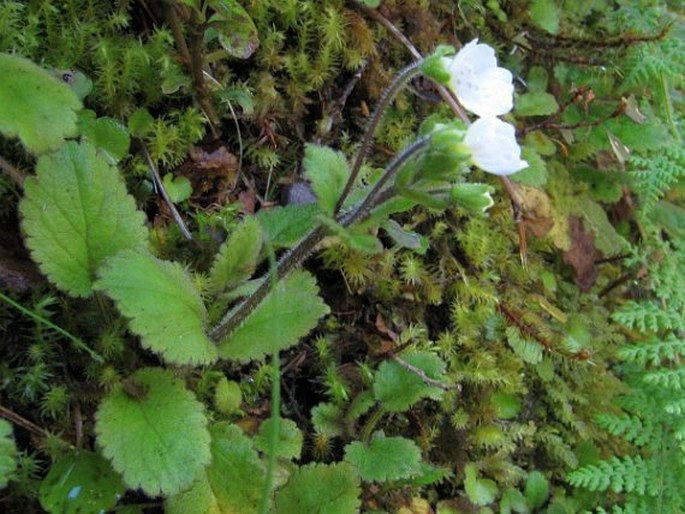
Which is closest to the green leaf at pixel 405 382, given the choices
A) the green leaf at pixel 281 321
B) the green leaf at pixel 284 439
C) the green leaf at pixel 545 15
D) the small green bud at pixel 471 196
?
the green leaf at pixel 284 439

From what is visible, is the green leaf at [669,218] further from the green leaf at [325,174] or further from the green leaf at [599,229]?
the green leaf at [325,174]

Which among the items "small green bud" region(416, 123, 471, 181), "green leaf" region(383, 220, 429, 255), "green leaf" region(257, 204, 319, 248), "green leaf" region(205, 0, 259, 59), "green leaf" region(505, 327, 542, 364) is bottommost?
"green leaf" region(505, 327, 542, 364)

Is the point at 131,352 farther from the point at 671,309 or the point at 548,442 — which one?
the point at 671,309

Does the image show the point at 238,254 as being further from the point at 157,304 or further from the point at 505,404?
the point at 505,404

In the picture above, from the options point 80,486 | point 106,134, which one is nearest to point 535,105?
point 106,134

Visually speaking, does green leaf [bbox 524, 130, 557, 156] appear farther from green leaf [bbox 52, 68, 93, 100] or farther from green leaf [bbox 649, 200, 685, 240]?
green leaf [bbox 52, 68, 93, 100]

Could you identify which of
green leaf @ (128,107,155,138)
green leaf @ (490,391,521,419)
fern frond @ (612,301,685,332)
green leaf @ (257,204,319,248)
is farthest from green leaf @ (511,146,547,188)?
green leaf @ (128,107,155,138)
